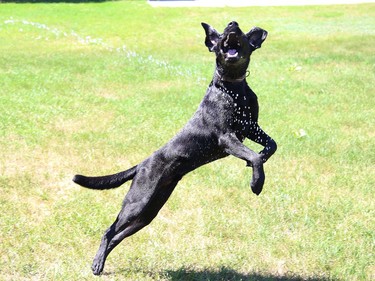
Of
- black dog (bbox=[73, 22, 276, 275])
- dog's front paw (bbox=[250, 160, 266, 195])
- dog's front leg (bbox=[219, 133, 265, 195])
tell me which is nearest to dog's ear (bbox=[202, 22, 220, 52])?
black dog (bbox=[73, 22, 276, 275])

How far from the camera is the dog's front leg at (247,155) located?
13.4 ft

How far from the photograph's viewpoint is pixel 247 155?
4.16 meters

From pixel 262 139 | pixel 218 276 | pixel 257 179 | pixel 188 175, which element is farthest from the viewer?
pixel 188 175

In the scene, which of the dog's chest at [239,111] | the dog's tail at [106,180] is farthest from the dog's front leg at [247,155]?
the dog's tail at [106,180]

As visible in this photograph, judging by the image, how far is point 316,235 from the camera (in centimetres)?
589

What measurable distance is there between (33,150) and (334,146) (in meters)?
4.12

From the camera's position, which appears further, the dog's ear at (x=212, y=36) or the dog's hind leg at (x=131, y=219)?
the dog's hind leg at (x=131, y=219)

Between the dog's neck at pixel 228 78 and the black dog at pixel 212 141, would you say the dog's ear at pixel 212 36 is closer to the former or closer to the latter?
the black dog at pixel 212 141

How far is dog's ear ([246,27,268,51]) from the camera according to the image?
4234mm

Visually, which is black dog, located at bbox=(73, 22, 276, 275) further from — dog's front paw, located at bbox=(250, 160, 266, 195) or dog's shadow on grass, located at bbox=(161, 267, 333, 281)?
dog's shadow on grass, located at bbox=(161, 267, 333, 281)

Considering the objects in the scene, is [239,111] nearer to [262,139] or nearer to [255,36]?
[262,139]

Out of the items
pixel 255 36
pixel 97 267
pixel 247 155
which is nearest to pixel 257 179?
pixel 247 155

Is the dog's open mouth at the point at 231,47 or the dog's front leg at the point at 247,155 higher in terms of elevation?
the dog's open mouth at the point at 231,47

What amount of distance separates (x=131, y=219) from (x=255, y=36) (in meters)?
1.59
